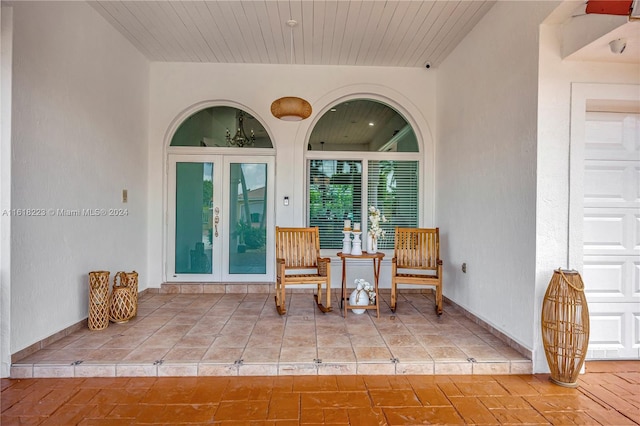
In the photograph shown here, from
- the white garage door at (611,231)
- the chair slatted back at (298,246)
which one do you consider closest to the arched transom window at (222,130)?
the chair slatted back at (298,246)

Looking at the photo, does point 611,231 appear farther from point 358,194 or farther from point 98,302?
point 98,302

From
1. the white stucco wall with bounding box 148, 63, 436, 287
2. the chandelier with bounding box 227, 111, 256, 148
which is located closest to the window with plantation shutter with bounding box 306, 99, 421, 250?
the white stucco wall with bounding box 148, 63, 436, 287

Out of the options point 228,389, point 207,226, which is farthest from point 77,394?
point 207,226

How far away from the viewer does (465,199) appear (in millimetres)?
4062

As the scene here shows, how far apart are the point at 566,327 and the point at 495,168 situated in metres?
1.50

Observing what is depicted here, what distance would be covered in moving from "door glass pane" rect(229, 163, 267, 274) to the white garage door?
147 inches

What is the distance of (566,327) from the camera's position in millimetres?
2518

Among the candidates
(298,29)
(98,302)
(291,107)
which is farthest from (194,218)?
(298,29)

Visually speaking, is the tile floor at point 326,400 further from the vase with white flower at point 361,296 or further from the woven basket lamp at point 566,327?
the vase with white flower at point 361,296

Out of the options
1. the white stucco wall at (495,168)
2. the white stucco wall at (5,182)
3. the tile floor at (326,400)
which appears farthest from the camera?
the white stucco wall at (495,168)

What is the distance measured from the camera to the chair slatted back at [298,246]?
4281 millimetres

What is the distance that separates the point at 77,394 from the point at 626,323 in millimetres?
4174

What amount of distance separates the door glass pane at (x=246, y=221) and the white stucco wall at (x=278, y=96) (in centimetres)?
35

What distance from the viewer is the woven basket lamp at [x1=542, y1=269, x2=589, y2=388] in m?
2.50
